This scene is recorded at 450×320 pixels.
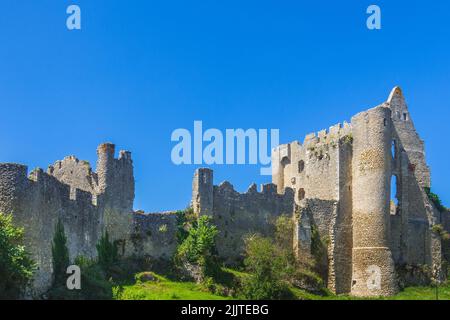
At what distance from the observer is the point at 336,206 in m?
61.2

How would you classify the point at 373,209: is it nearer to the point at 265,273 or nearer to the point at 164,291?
the point at 265,273

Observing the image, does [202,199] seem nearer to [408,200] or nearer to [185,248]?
[185,248]

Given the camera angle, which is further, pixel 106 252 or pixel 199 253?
pixel 199 253

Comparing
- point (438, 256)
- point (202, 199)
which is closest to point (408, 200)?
point (438, 256)

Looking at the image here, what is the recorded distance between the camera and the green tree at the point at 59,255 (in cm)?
4150

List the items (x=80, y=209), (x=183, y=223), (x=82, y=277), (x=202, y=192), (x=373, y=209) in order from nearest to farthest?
(x=82, y=277) → (x=80, y=209) → (x=183, y=223) → (x=202, y=192) → (x=373, y=209)

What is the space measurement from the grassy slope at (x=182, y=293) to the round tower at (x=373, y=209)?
170 centimetres

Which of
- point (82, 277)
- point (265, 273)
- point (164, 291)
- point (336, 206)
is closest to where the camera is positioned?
point (82, 277)

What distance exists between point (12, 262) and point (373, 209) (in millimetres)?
32070

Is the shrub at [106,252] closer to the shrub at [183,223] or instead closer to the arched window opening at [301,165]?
the shrub at [183,223]

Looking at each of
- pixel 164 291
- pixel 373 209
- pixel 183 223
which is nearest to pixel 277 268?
pixel 183 223

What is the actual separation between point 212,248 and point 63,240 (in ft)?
49.5

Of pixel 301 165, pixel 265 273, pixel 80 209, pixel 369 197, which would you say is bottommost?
pixel 265 273
